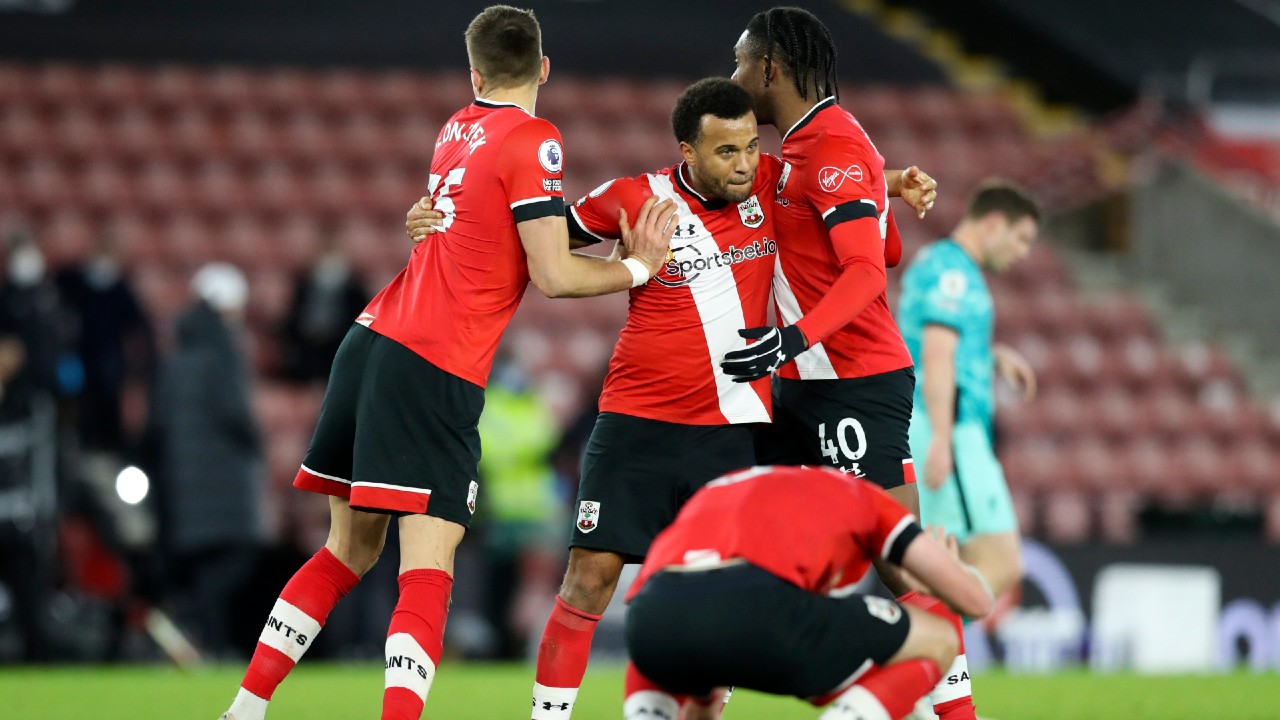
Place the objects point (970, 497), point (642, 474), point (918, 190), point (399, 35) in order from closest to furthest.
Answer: point (642, 474)
point (918, 190)
point (970, 497)
point (399, 35)

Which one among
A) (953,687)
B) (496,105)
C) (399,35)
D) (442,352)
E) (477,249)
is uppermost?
(399,35)

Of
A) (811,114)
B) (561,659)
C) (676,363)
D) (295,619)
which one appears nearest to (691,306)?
(676,363)

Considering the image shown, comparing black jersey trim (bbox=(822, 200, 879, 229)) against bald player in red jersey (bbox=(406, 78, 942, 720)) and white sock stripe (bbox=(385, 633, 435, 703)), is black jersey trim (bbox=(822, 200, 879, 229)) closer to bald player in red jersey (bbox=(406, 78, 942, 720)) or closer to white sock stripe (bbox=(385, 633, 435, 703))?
bald player in red jersey (bbox=(406, 78, 942, 720))

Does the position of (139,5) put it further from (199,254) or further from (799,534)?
(799,534)

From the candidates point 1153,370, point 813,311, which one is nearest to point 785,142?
point 813,311

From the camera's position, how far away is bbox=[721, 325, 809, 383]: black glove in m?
4.39

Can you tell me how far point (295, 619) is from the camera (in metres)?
4.59

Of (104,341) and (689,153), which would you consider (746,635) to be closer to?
(689,153)

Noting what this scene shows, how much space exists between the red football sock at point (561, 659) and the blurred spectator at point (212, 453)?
5142mm

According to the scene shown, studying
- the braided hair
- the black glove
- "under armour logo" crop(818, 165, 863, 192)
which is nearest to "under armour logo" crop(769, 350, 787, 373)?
the black glove

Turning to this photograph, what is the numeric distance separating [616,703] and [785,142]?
3181 mm

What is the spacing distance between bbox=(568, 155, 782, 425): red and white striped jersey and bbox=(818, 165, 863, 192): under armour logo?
0.93ft

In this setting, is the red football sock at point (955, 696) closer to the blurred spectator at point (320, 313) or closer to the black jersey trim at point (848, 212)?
the black jersey trim at point (848, 212)

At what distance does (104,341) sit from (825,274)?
22.0 feet
